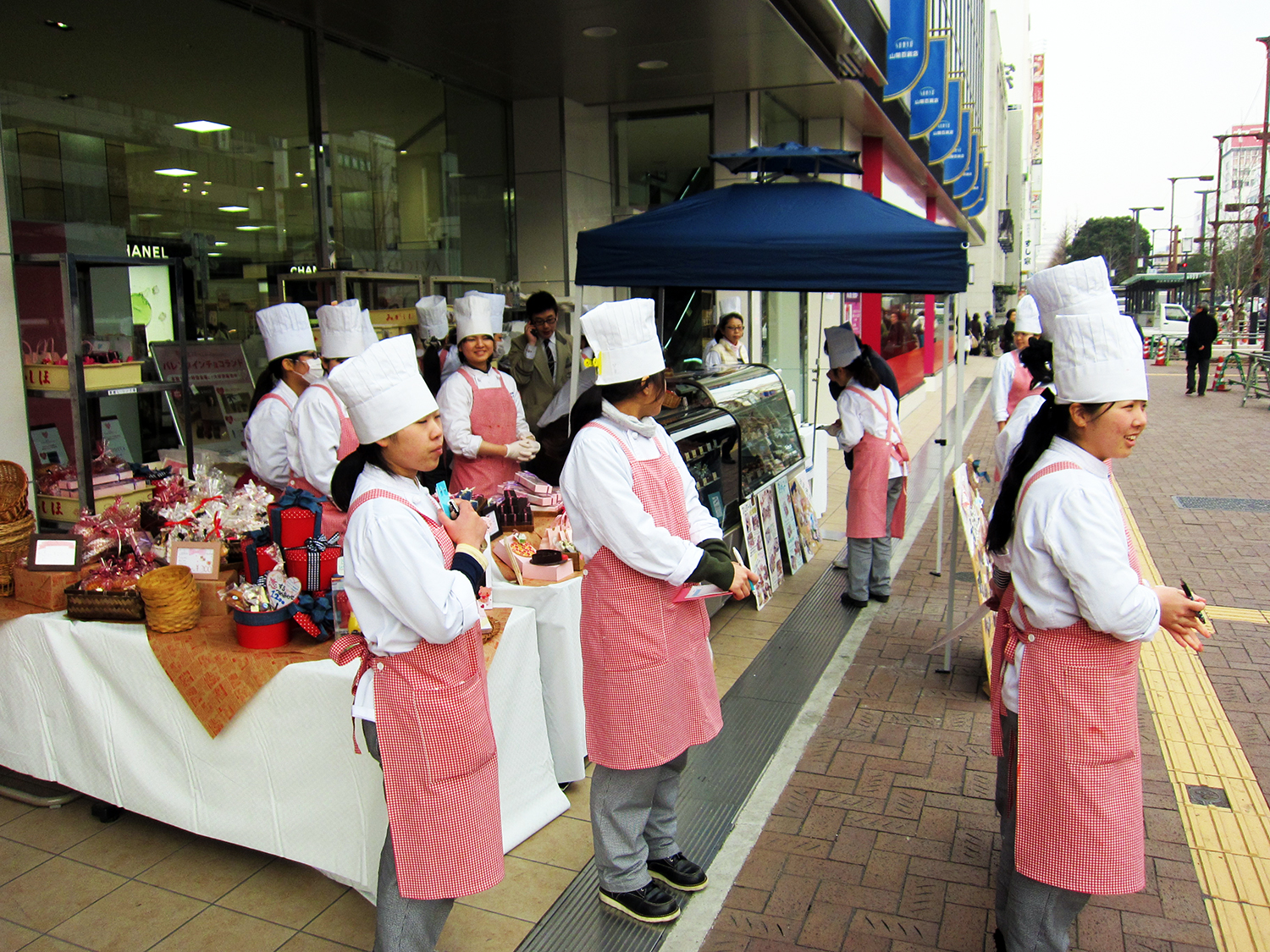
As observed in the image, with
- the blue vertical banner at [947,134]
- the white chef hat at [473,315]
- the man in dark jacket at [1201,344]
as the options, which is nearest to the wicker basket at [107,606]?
the white chef hat at [473,315]

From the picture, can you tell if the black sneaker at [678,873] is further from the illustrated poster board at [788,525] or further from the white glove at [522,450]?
the illustrated poster board at [788,525]

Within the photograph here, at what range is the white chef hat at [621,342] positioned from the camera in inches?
124

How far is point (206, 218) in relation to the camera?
20.8 feet

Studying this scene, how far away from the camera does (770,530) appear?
632 cm

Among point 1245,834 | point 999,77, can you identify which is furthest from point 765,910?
point 999,77

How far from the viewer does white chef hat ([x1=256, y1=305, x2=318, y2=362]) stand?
4988 mm

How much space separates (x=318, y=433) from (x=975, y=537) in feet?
11.3

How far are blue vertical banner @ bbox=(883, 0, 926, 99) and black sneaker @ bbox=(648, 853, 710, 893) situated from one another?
8584 mm

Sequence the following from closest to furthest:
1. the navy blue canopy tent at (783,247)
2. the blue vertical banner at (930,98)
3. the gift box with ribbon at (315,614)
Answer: the gift box with ribbon at (315,614) < the navy blue canopy tent at (783,247) < the blue vertical banner at (930,98)

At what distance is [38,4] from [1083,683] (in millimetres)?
6047

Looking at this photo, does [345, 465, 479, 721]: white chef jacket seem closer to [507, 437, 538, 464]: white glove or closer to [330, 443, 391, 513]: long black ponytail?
[330, 443, 391, 513]: long black ponytail

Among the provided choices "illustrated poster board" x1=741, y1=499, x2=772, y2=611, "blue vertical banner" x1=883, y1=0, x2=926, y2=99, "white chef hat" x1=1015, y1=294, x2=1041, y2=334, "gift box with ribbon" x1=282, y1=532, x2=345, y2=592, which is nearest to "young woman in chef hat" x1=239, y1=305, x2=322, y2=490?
"gift box with ribbon" x1=282, y1=532, x2=345, y2=592

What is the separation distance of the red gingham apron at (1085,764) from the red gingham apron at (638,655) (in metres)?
1.09

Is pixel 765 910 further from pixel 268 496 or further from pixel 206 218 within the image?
pixel 206 218
